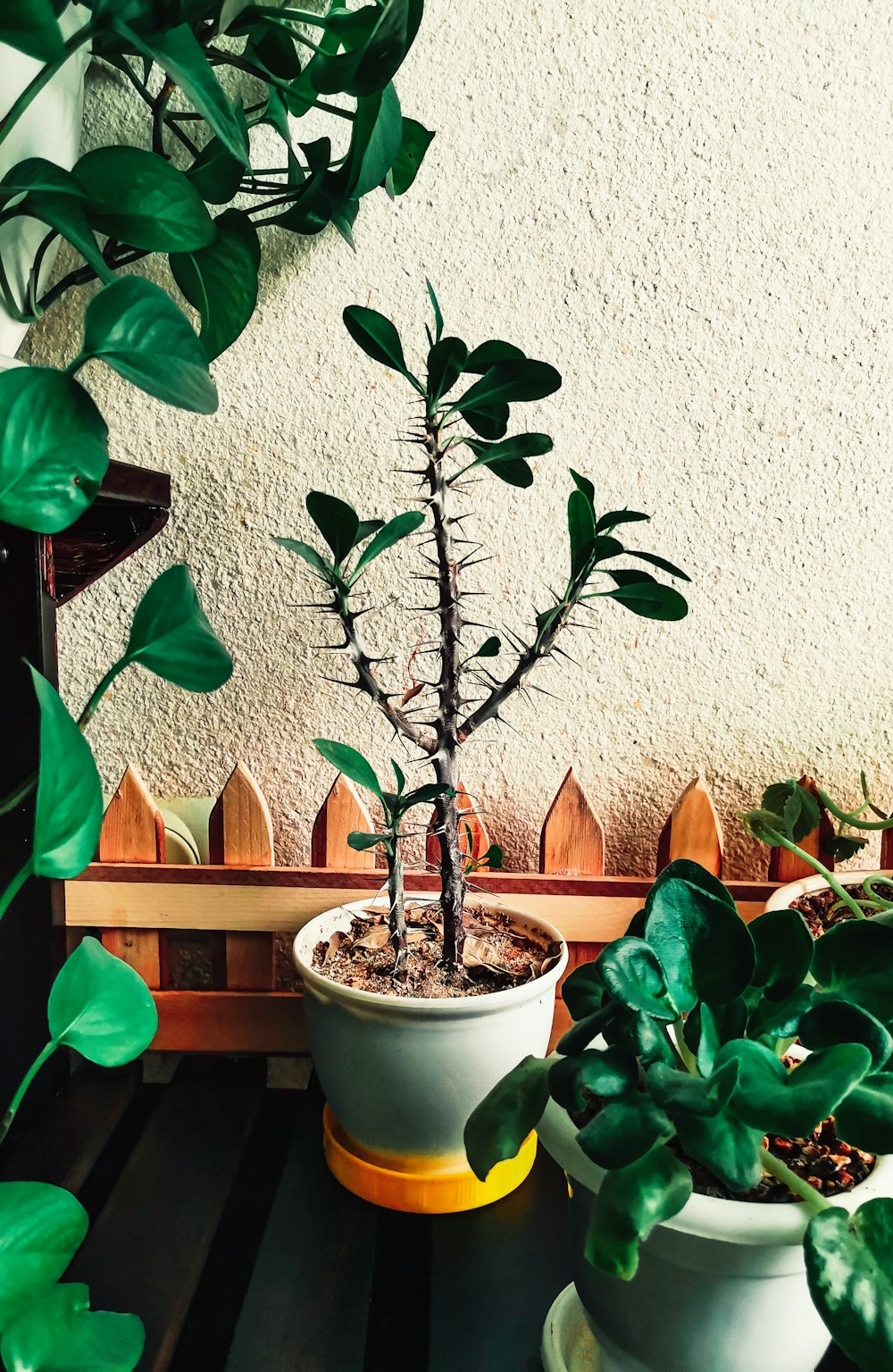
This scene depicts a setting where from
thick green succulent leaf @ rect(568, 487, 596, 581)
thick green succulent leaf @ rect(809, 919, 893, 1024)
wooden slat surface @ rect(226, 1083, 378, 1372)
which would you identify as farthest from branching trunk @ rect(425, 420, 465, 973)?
thick green succulent leaf @ rect(809, 919, 893, 1024)

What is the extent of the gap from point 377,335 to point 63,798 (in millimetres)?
447

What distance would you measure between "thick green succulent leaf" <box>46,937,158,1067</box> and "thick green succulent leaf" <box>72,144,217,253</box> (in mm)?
424

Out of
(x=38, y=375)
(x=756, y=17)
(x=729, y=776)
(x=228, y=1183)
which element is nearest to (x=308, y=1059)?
(x=228, y=1183)

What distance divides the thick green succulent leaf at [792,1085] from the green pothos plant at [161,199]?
1.33ft

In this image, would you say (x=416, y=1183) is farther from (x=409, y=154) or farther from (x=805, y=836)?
(x=409, y=154)

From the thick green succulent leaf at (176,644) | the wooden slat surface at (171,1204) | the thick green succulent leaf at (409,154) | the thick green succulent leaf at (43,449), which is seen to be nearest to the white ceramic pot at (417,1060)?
the wooden slat surface at (171,1204)

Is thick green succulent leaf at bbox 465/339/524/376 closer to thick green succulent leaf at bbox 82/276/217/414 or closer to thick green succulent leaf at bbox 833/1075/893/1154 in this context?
thick green succulent leaf at bbox 82/276/217/414

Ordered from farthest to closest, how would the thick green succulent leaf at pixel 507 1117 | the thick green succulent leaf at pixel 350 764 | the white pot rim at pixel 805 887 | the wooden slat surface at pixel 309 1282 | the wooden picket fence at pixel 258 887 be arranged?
the wooden picket fence at pixel 258 887, the white pot rim at pixel 805 887, the thick green succulent leaf at pixel 350 764, the wooden slat surface at pixel 309 1282, the thick green succulent leaf at pixel 507 1117

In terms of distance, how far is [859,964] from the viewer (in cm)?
49

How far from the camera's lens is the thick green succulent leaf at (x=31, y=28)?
0.44 metres

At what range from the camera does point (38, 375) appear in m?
0.41

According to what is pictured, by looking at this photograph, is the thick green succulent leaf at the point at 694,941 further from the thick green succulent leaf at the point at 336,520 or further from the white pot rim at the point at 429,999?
the thick green succulent leaf at the point at 336,520

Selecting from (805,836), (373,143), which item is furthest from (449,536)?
(805,836)

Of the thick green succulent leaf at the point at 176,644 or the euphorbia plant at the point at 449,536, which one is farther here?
the euphorbia plant at the point at 449,536
